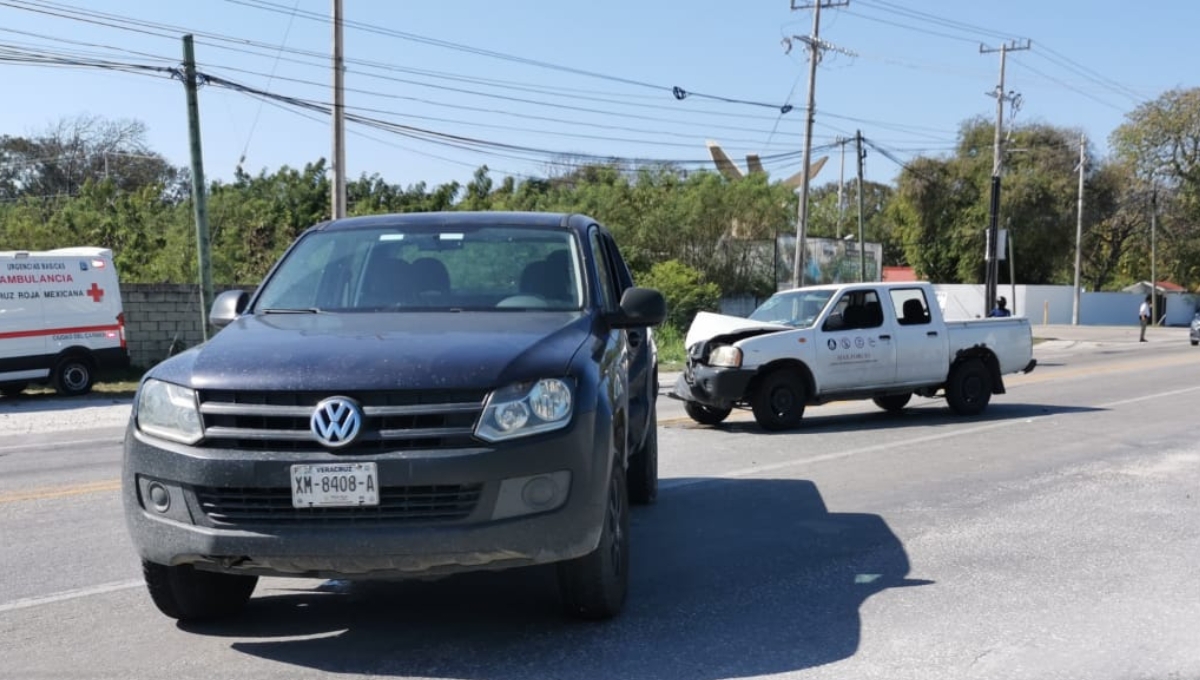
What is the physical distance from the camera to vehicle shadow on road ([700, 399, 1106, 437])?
1353 cm

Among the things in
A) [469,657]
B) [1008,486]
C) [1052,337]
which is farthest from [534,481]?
[1052,337]

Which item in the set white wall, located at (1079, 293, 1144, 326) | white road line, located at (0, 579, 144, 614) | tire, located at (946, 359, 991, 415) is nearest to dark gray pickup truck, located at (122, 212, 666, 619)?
white road line, located at (0, 579, 144, 614)

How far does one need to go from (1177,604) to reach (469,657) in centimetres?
358

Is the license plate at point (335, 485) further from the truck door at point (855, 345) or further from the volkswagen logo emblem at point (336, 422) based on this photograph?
the truck door at point (855, 345)

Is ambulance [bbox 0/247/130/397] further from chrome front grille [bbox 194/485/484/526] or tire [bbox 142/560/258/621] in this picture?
chrome front grille [bbox 194/485/484/526]

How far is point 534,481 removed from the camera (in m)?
4.46

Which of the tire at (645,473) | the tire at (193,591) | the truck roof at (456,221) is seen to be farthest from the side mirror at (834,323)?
the tire at (193,591)

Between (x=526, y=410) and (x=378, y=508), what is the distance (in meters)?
0.68

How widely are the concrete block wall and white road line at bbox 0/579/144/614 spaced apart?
19.4 metres

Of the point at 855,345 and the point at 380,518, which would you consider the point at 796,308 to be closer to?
the point at 855,345

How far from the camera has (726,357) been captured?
1309cm

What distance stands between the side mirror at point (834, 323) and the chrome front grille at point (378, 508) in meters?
9.77

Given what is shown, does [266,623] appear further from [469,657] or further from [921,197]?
[921,197]

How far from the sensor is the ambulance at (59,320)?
778 inches
